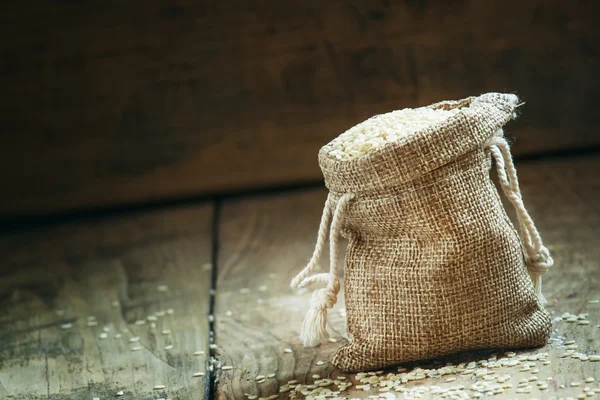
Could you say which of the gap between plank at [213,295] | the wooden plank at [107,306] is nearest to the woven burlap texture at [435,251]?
the gap between plank at [213,295]

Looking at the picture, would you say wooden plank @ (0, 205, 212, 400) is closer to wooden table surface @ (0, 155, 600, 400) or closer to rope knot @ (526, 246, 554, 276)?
wooden table surface @ (0, 155, 600, 400)

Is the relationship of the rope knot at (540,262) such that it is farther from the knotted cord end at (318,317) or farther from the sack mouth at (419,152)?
the knotted cord end at (318,317)

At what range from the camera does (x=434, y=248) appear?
49.4 inches

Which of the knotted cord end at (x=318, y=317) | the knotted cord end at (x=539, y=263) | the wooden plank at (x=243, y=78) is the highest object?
the wooden plank at (x=243, y=78)

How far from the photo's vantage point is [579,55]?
2.56 meters

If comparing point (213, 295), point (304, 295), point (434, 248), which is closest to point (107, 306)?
point (213, 295)

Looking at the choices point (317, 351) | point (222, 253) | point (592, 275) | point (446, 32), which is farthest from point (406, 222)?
point (446, 32)

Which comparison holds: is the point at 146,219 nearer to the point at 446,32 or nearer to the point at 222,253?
the point at 222,253

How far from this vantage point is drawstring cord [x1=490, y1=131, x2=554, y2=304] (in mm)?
1300

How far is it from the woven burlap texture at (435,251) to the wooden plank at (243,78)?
50.0 inches

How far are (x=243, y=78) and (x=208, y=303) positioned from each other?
1.01 metres

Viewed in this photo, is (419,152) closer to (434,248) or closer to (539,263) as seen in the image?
(434,248)

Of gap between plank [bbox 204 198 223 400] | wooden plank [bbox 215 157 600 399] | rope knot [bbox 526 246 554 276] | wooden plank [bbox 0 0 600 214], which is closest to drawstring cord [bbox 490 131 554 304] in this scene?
rope knot [bbox 526 246 554 276]

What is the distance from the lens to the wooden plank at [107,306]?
1464 mm
